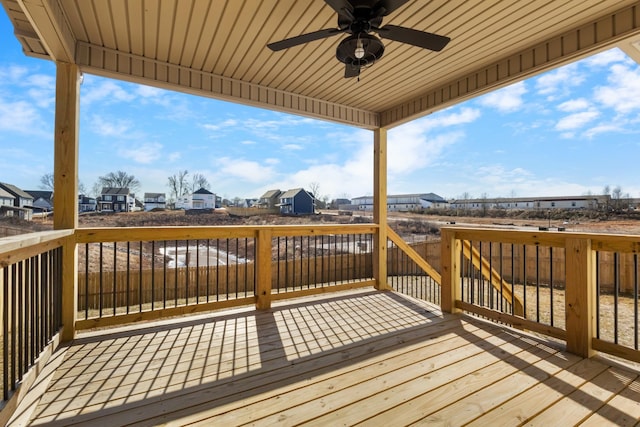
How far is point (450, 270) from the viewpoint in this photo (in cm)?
326

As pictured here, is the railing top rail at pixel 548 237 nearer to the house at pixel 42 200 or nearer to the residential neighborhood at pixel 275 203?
the residential neighborhood at pixel 275 203

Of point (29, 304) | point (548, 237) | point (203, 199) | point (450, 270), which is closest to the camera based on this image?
point (29, 304)

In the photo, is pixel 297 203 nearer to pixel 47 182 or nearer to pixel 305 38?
pixel 47 182

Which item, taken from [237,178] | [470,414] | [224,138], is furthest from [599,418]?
[224,138]

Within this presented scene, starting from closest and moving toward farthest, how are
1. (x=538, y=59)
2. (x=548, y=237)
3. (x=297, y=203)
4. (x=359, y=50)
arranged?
1. (x=359, y=50)
2. (x=548, y=237)
3. (x=538, y=59)
4. (x=297, y=203)

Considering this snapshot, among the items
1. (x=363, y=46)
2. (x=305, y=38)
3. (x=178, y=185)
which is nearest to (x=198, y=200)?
(x=178, y=185)

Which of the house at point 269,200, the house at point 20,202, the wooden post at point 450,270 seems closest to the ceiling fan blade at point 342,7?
the wooden post at point 450,270

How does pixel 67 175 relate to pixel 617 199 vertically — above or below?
above

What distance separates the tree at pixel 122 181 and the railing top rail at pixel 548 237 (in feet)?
28.2

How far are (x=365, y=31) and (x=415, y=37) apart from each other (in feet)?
1.09

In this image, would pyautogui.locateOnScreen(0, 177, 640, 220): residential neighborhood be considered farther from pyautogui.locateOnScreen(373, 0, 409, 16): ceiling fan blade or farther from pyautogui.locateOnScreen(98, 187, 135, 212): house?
pyautogui.locateOnScreen(373, 0, 409, 16): ceiling fan blade

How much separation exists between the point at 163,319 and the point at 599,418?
3613mm

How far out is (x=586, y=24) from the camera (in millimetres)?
2385

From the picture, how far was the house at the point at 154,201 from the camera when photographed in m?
7.43
